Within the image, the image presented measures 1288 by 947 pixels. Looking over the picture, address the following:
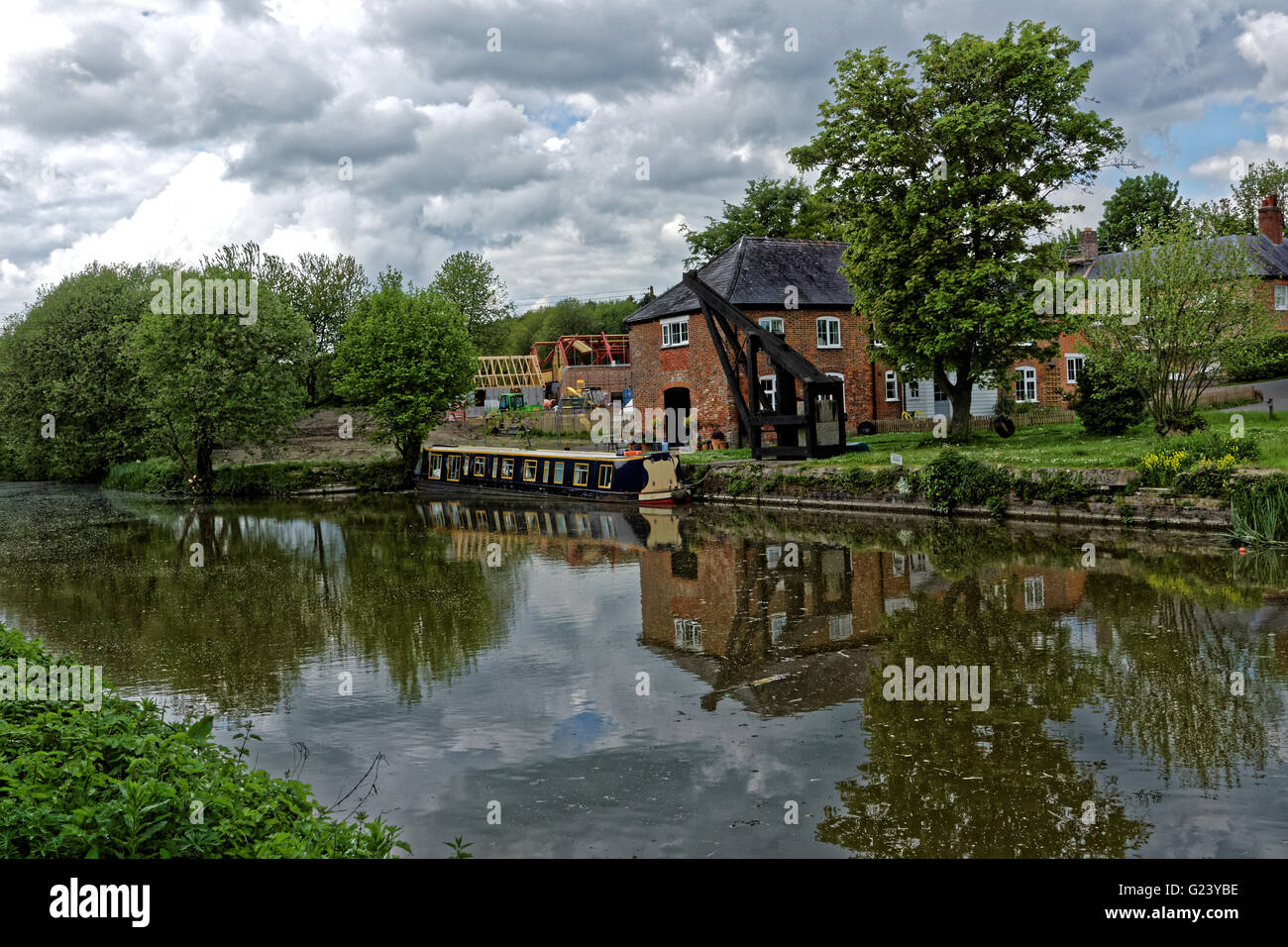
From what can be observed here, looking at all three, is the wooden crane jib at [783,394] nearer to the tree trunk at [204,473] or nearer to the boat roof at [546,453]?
the boat roof at [546,453]

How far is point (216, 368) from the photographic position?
31594 mm

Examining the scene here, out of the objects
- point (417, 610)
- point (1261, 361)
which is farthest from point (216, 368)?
point (1261, 361)

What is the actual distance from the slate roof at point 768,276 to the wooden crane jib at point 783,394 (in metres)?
3.12

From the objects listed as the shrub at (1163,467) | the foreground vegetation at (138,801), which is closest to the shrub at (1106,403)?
the shrub at (1163,467)

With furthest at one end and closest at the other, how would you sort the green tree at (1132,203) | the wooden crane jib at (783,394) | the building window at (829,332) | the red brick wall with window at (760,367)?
the green tree at (1132,203) → the building window at (829,332) → the red brick wall with window at (760,367) → the wooden crane jib at (783,394)

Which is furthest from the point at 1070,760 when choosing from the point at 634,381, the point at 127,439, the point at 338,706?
the point at 127,439

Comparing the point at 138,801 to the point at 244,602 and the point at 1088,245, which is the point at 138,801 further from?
the point at 1088,245

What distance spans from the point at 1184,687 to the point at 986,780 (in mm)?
3076

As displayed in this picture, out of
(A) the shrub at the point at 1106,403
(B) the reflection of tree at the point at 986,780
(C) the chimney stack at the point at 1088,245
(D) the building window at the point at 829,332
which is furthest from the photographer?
(C) the chimney stack at the point at 1088,245

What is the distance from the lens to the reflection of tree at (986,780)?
18.8 feet

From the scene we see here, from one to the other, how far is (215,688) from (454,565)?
301 inches

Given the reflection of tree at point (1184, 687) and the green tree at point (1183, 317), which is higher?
the green tree at point (1183, 317)

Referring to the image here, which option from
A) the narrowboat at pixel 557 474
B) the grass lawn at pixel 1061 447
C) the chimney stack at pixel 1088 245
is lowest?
the narrowboat at pixel 557 474

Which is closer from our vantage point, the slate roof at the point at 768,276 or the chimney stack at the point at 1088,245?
the slate roof at the point at 768,276
